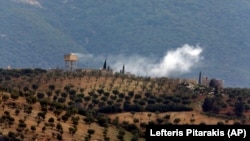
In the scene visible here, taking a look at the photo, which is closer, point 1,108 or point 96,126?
point 1,108

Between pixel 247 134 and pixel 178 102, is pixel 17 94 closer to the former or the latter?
pixel 178 102

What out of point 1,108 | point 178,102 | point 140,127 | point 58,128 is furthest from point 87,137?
point 178,102

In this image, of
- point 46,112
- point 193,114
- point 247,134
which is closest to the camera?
point 247,134

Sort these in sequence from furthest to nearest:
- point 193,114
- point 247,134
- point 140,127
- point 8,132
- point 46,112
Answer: point 193,114
point 140,127
point 46,112
point 8,132
point 247,134

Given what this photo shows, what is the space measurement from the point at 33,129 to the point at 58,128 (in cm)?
567

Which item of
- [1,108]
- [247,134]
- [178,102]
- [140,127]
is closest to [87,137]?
[1,108]

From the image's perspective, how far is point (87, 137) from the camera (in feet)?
400

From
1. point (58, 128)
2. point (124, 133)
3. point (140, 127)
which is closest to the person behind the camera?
point (58, 128)

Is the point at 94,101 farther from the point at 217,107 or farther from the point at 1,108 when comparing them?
the point at 1,108

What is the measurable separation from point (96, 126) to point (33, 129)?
23384mm

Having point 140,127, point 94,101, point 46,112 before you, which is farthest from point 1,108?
point 94,101

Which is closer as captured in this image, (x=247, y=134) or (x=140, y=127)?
(x=247, y=134)

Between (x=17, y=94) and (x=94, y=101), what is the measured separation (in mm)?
56104

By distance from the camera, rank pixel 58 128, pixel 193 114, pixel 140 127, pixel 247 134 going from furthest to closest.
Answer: pixel 193 114 → pixel 140 127 → pixel 58 128 → pixel 247 134
